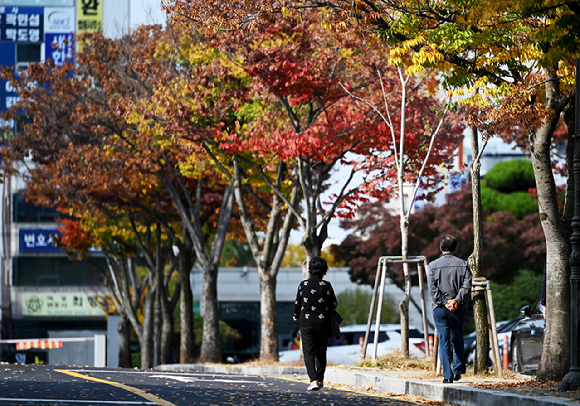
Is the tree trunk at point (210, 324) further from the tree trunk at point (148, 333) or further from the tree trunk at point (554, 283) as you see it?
the tree trunk at point (554, 283)

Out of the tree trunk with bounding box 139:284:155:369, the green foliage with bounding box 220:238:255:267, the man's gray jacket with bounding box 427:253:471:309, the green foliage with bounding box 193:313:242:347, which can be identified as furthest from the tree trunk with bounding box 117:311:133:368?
the green foliage with bounding box 220:238:255:267

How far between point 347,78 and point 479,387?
32.9 ft

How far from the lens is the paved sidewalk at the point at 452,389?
7.83 metres

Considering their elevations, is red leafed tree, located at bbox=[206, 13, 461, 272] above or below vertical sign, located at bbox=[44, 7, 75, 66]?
below

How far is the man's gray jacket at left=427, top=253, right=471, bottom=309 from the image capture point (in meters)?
9.73

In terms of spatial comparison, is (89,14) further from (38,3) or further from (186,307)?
(186,307)

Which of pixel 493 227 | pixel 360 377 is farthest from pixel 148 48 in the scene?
pixel 493 227

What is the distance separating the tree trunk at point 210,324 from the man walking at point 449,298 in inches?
526

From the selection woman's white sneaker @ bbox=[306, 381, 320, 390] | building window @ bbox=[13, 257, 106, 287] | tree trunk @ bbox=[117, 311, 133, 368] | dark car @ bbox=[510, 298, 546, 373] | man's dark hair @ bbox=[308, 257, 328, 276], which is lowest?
tree trunk @ bbox=[117, 311, 133, 368]

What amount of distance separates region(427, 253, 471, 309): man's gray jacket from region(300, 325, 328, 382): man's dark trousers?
146 cm

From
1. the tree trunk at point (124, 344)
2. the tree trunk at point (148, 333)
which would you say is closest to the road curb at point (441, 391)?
the tree trunk at point (148, 333)

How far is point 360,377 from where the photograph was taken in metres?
11.8

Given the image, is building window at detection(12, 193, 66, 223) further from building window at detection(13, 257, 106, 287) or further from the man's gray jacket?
the man's gray jacket

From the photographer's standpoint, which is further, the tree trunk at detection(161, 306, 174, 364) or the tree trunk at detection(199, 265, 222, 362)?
the tree trunk at detection(161, 306, 174, 364)
